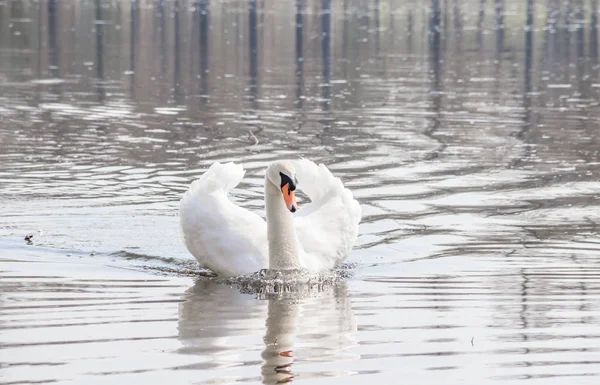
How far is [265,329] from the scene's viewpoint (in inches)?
353

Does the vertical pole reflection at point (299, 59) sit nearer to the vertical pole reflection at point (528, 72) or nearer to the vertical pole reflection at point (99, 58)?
the vertical pole reflection at point (99, 58)

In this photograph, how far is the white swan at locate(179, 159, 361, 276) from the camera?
10703 mm

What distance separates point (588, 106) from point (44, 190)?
1498 centimetres

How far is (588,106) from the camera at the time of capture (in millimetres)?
27000

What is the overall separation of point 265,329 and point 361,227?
4.67m

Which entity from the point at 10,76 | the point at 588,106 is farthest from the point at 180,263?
the point at 10,76

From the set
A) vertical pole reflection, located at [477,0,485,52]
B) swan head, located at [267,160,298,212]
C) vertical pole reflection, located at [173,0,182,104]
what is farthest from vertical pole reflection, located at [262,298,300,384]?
vertical pole reflection, located at [477,0,485,52]

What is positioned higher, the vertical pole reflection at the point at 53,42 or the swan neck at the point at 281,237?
the vertical pole reflection at the point at 53,42

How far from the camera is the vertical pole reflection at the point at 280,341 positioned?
7528 mm

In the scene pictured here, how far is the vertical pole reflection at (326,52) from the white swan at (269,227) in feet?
47.3

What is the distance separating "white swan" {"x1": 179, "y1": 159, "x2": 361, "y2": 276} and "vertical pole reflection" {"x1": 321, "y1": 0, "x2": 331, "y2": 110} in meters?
14.4

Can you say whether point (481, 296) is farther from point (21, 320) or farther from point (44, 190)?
point (44, 190)

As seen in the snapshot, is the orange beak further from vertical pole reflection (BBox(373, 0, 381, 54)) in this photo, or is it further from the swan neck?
vertical pole reflection (BBox(373, 0, 381, 54))

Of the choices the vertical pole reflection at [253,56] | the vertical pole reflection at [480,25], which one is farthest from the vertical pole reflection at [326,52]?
the vertical pole reflection at [480,25]
